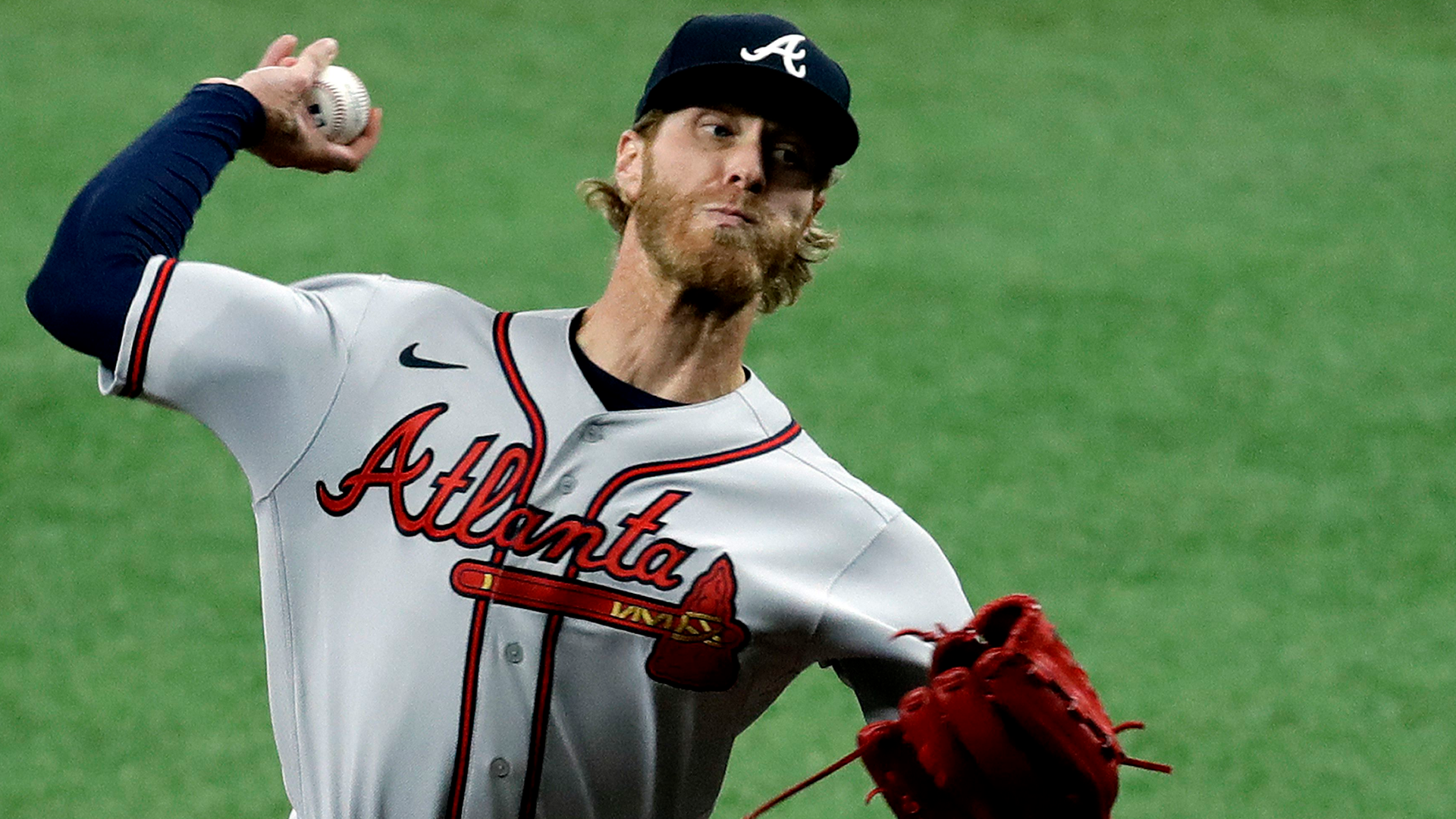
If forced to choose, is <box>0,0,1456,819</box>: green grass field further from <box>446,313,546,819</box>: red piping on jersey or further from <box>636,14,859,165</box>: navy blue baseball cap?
<box>636,14,859,165</box>: navy blue baseball cap

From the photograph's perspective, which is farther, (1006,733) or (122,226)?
(122,226)

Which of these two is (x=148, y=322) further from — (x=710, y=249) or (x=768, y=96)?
(x=768, y=96)

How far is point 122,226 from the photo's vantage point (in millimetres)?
2773

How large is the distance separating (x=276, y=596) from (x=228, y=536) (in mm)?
4562

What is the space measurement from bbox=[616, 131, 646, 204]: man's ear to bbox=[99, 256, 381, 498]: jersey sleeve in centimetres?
46

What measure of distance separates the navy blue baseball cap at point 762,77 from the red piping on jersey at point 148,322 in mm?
772

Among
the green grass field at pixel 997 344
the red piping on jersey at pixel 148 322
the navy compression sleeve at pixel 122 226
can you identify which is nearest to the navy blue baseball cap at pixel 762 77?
the navy compression sleeve at pixel 122 226

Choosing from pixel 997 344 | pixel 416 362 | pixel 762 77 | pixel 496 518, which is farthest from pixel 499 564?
pixel 997 344

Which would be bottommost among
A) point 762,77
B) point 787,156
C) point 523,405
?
point 523,405

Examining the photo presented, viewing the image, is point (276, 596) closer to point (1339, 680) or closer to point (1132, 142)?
point (1339, 680)

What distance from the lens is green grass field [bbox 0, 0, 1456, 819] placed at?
6.46 metres

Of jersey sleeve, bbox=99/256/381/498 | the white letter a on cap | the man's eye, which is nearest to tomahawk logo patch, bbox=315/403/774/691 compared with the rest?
jersey sleeve, bbox=99/256/381/498

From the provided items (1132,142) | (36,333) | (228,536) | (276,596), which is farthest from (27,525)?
(1132,142)

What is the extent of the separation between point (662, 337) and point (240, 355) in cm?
60
